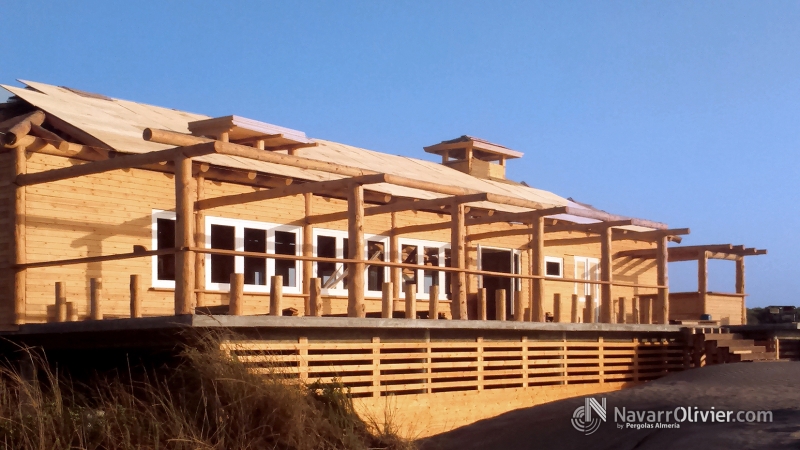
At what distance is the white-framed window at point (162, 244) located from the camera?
16719 millimetres

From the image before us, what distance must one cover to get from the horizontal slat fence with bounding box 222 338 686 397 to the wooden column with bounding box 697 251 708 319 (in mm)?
4968

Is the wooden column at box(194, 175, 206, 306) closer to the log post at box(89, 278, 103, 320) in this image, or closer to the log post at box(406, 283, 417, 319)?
the log post at box(89, 278, 103, 320)

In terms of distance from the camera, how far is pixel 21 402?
36.9ft

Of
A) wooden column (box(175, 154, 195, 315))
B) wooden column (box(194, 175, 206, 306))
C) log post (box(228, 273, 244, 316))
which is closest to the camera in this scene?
wooden column (box(175, 154, 195, 315))

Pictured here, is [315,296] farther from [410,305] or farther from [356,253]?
[410,305]

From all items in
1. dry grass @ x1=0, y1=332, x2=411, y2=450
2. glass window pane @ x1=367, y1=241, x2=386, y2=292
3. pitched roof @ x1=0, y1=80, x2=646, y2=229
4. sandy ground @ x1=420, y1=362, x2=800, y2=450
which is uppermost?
pitched roof @ x1=0, y1=80, x2=646, y2=229

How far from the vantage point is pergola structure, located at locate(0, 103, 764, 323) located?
12.4 metres

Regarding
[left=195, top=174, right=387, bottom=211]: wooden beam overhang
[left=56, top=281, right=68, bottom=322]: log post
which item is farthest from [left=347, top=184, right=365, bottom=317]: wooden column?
[left=56, top=281, right=68, bottom=322]: log post

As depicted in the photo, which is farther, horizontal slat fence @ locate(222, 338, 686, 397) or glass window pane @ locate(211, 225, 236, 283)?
glass window pane @ locate(211, 225, 236, 283)

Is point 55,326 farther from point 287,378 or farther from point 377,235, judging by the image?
point 377,235

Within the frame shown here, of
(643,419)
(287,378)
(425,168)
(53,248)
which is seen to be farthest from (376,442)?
(425,168)

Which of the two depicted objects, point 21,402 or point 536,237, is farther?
point 536,237

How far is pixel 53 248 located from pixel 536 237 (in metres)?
8.61

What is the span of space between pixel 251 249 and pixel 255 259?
3.22 feet
